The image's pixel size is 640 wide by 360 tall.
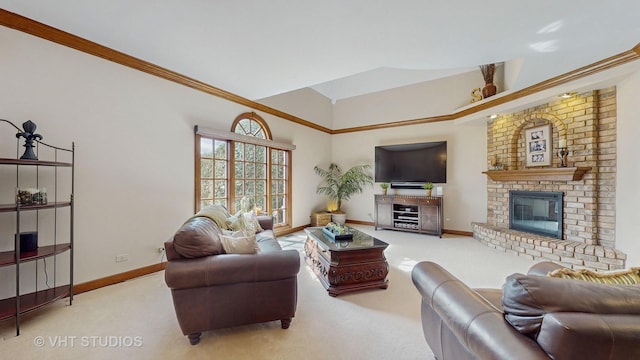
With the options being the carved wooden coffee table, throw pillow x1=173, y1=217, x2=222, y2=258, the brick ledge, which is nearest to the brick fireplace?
the brick ledge

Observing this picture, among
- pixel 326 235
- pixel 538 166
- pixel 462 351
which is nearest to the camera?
pixel 462 351

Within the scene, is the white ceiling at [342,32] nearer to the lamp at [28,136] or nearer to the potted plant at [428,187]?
the lamp at [28,136]

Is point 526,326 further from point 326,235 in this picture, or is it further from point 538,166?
point 538,166

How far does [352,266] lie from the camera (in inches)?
106

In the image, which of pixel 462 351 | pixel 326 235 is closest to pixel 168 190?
pixel 326 235

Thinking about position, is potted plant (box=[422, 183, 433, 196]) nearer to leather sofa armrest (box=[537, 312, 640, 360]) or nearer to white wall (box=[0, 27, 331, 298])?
white wall (box=[0, 27, 331, 298])

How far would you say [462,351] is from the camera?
1213 mm

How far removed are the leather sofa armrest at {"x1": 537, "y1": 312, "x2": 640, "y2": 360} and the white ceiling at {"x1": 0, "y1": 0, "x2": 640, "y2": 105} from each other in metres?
2.23

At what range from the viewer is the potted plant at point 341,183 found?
20.9 ft

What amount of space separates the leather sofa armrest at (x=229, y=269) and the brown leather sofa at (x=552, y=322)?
119 centimetres

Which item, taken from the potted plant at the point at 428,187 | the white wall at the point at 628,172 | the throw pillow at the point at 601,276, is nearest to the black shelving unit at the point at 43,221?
the throw pillow at the point at 601,276

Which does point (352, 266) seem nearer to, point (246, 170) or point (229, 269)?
point (229, 269)

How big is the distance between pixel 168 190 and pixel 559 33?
4709 mm

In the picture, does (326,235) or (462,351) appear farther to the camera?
(326,235)
